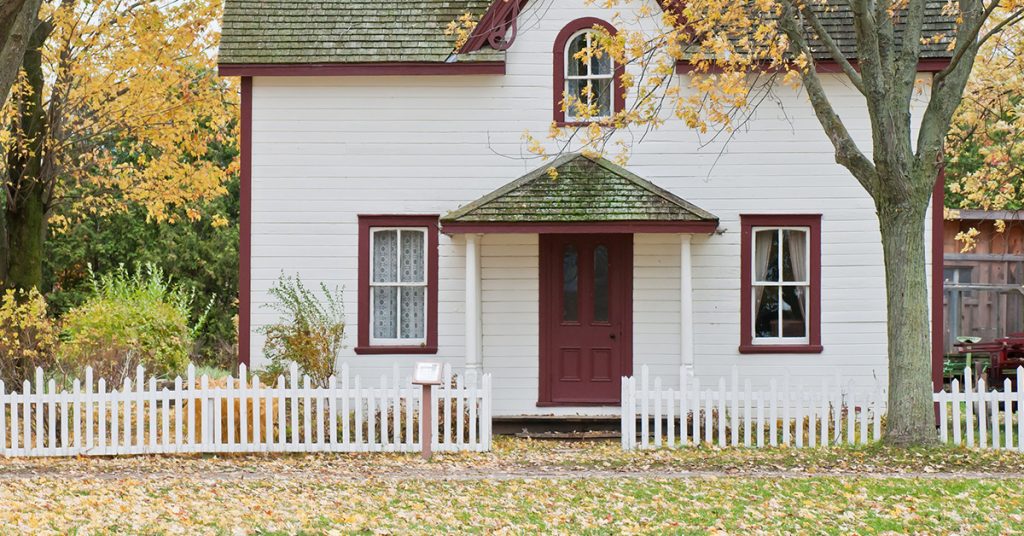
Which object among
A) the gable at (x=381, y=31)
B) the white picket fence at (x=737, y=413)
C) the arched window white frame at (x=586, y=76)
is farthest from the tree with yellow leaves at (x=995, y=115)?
the white picket fence at (x=737, y=413)

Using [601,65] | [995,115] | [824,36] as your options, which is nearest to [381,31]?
[601,65]

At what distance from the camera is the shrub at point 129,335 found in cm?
1600

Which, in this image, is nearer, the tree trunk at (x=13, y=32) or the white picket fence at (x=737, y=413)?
the tree trunk at (x=13, y=32)

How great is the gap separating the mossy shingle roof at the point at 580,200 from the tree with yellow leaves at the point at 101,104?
824 cm

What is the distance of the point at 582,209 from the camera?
51.5 feet

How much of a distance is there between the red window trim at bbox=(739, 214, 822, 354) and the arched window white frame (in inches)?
99.7

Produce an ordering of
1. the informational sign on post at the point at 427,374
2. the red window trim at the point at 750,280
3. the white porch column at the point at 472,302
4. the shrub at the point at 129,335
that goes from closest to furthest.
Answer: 1. the informational sign on post at the point at 427,374
2. the white porch column at the point at 472,302
3. the shrub at the point at 129,335
4. the red window trim at the point at 750,280

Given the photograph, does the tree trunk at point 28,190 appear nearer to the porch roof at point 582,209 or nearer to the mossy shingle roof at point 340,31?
the mossy shingle roof at point 340,31

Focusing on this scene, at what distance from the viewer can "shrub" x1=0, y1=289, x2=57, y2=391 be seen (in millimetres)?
14891

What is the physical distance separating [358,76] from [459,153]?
1.79m

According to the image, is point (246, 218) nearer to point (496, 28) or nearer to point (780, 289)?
point (496, 28)

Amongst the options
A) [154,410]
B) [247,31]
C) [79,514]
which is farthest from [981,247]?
[79,514]

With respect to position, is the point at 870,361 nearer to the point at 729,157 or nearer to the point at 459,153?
the point at 729,157

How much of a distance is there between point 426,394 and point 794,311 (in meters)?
6.05
